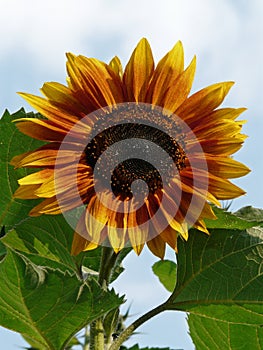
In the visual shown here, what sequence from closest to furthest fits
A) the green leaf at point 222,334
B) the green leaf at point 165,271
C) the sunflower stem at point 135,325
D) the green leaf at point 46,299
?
the green leaf at point 46,299 → the sunflower stem at point 135,325 → the green leaf at point 222,334 → the green leaf at point 165,271

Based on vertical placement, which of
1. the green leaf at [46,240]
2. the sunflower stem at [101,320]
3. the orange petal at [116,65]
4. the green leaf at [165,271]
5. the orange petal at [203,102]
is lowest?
the sunflower stem at [101,320]

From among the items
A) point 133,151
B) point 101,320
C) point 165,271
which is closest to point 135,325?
point 101,320

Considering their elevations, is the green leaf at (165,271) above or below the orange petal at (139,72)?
below

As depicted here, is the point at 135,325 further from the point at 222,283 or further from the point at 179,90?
the point at 179,90

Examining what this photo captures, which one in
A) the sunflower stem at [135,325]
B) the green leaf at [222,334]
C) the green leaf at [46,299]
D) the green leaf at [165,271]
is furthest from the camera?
the green leaf at [165,271]

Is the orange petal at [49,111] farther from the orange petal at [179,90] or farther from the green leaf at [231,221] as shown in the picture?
the green leaf at [231,221]

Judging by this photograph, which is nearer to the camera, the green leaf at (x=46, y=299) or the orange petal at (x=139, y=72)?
the green leaf at (x=46, y=299)

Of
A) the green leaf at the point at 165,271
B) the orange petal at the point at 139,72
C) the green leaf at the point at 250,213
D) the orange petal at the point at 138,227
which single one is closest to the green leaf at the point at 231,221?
the green leaf at the point at 250,213
